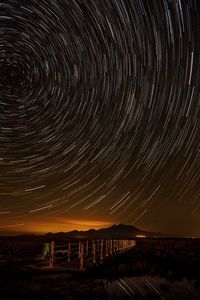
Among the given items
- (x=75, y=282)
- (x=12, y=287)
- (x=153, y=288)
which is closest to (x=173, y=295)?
(x=153, y=288)

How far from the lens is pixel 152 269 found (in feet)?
63.9

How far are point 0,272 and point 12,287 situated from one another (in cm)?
339

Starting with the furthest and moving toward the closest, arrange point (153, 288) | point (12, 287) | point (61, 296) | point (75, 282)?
point (153, 288), point (75, 282), point (12, 287), point (61, 296)

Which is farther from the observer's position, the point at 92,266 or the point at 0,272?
the point at 92,266

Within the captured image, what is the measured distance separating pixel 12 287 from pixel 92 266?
615 centimetres

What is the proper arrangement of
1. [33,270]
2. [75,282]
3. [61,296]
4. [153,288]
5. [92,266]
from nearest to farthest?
[61,296] < [75,282] < [153,288] < [33,270] < [92,266]

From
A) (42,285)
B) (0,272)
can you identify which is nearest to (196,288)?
(42,285)

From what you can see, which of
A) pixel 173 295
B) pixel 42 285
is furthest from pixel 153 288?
pixel 42 285

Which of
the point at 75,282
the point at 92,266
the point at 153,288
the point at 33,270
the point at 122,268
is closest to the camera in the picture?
the point at 75,282

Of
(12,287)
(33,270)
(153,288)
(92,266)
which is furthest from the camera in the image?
(92,266)

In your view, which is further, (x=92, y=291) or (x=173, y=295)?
(x=173, y=295)

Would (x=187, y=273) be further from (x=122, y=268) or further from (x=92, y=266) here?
(x=92, y=266)

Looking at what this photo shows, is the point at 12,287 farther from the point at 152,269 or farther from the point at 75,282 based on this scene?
the point at 152,269

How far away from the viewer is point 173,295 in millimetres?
13047
